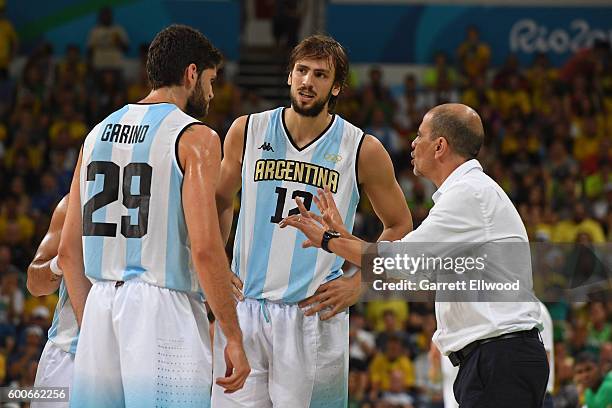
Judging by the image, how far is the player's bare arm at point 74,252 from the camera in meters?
5.29

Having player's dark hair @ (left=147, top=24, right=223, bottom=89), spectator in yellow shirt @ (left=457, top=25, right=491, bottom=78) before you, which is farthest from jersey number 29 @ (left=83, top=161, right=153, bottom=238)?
spectator in yellow shirt @ (left=457, top=25, right=491, bottom=78)

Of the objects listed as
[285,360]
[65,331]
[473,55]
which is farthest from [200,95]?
[473,55]

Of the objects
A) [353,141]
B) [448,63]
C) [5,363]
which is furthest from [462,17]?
[353,141]

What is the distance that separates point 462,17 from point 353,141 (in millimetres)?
13320

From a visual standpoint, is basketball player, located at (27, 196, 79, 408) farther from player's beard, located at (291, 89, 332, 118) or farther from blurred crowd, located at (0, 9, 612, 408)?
blurred crowd, located at (0, 9, 612, 408)

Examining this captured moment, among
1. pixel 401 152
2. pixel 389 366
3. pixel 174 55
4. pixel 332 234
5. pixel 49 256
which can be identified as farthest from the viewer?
pixel 401 152

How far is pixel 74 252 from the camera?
17.5ft

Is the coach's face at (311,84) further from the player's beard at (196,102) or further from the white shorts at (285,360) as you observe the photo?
the white shorts at (285,360)

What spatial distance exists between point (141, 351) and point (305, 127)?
1.86 metres

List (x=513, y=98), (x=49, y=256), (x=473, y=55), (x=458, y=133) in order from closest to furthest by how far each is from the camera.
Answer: (x=458, y=133) → (x=49, y=256) → (x=513, y=98) → (x=473, y=55)

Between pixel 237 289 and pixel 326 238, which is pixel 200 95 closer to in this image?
pixel 326 238

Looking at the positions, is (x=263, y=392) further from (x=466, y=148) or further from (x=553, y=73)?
(x=553, y=73)

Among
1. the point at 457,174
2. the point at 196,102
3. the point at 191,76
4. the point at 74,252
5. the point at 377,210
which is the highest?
the point at 191,76

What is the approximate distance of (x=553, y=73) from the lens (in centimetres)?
A: 1842
